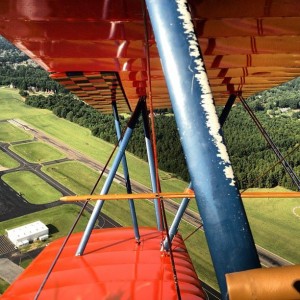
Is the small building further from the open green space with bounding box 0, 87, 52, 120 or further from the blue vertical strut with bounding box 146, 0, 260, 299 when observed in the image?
the open green space with bounding box 0, 87, 52, 120

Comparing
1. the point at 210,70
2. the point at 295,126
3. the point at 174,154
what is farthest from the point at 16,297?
the point at 295,126

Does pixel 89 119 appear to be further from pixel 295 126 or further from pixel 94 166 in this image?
pixel 295 126

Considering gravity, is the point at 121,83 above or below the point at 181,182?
above

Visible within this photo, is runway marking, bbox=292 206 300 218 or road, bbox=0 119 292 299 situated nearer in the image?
road, bbox=0 119 292 299

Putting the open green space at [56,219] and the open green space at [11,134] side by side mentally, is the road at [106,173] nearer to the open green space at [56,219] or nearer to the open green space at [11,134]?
the open green space at [11,134]

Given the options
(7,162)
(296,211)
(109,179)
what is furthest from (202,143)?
(7,162)

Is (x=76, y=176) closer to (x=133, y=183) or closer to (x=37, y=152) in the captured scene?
(x=133, y=183)

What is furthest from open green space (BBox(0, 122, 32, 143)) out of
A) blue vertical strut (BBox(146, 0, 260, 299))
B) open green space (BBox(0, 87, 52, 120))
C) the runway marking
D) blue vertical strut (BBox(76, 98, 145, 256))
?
blue vertical strut (BBox(146, 0, 260, 299))
